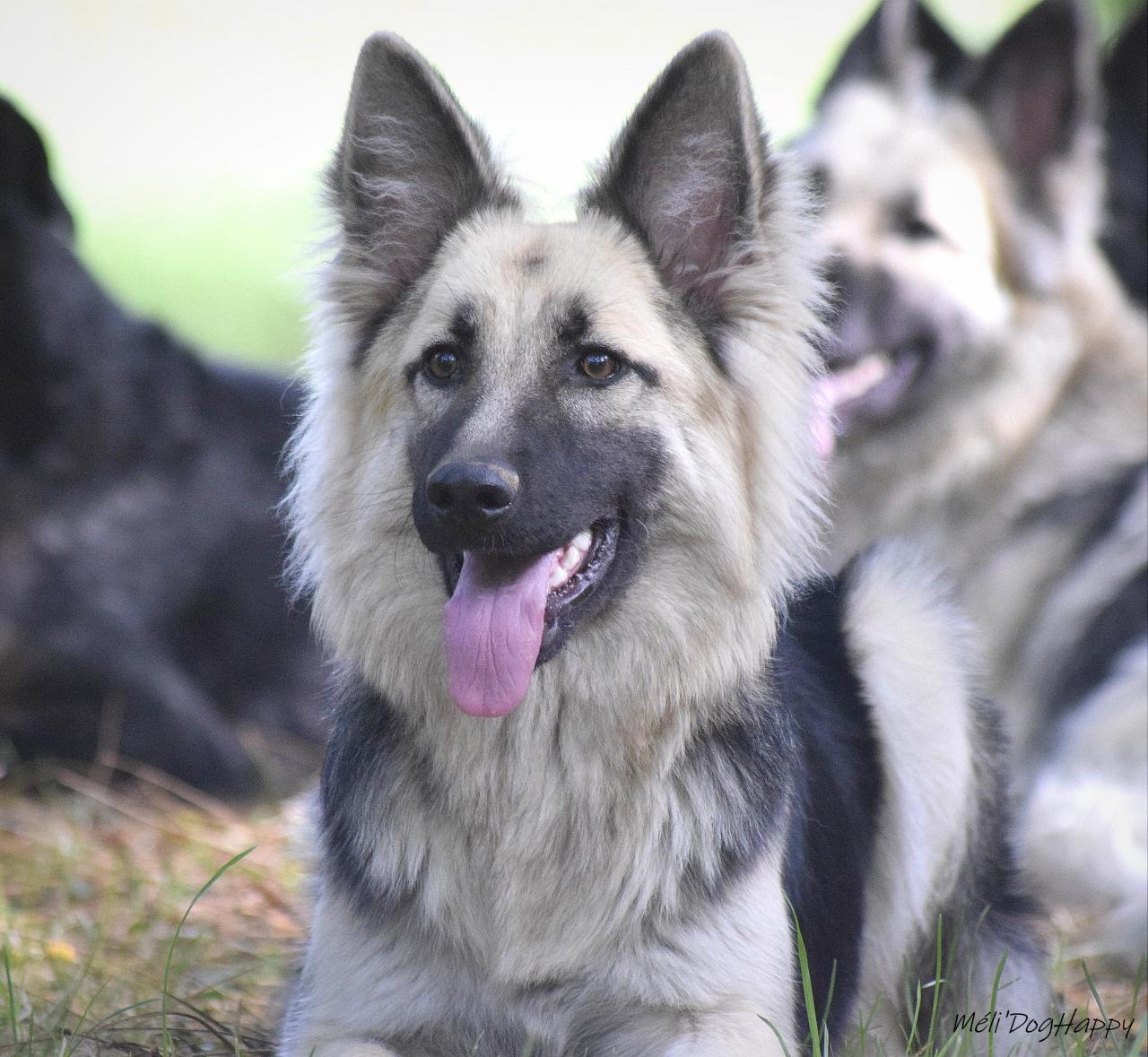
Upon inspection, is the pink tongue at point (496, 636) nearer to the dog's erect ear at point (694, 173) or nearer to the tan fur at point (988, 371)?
the dog's erect ear at point (694, 173)

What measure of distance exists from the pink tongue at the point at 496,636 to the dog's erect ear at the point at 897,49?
13.9 feet

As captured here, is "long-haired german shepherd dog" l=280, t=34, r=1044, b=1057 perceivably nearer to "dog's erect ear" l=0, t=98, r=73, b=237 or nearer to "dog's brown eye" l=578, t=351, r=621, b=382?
"dog's brown eye" l=578, t=351, r=621, b=382

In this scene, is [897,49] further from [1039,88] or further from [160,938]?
[160,938]

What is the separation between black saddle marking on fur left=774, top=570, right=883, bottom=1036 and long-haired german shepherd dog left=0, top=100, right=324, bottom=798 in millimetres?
2776

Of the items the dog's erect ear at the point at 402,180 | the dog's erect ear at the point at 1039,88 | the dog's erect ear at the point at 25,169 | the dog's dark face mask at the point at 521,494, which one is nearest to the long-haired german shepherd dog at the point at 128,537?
the dog's erect ear at the point at 25,169

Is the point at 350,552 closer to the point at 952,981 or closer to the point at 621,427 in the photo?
the point at 621,427

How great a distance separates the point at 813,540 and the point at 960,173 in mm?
3382

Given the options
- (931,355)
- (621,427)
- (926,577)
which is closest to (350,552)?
(621,427)

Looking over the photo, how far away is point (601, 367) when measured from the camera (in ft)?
9.75

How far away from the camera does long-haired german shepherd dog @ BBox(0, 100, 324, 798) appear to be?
5.92 m

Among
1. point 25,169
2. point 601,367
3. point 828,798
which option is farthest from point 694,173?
point 25,169

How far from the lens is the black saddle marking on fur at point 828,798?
3061mm

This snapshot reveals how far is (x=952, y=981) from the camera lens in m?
3.43

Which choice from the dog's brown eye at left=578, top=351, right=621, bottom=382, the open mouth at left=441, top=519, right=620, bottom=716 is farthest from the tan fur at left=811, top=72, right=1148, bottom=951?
the open mouth at left=441, top=519, right=620, bottom=716
